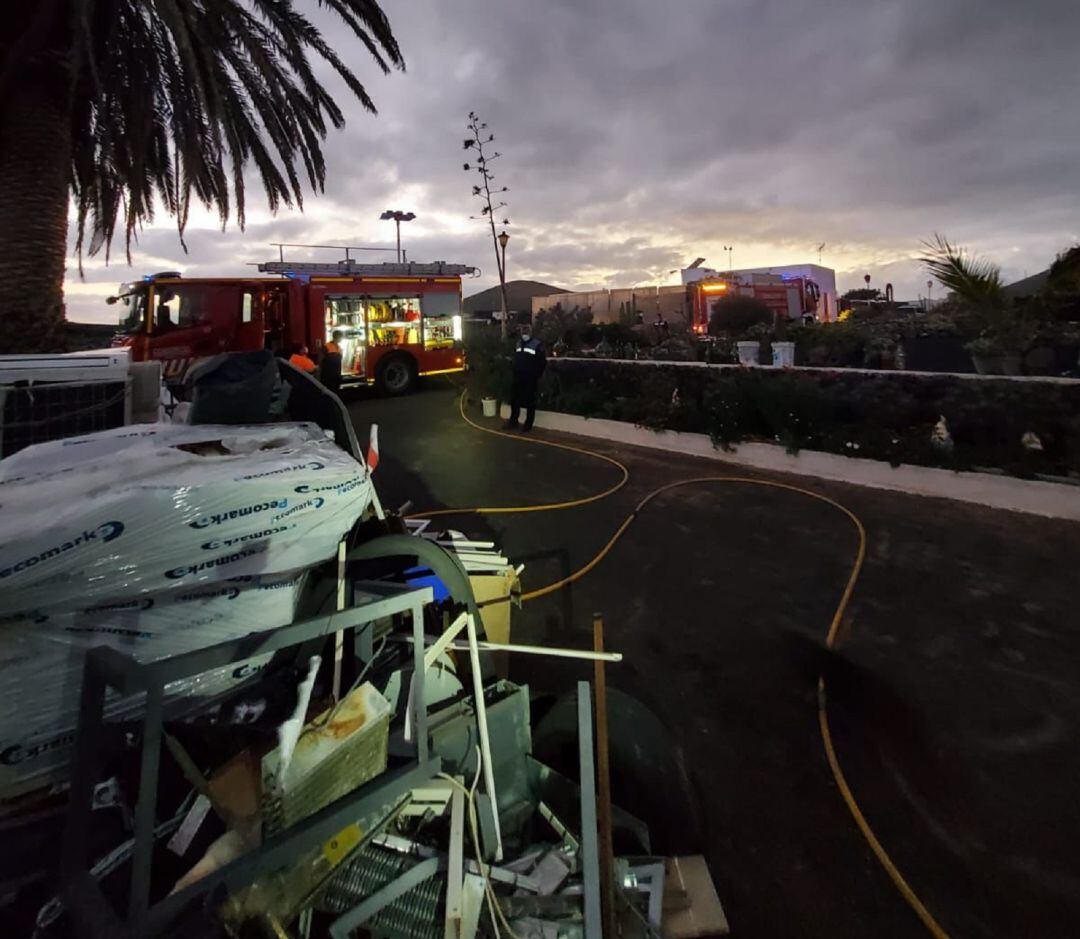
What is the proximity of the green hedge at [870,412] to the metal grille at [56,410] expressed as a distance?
21.6 feet

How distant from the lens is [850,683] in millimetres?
3223

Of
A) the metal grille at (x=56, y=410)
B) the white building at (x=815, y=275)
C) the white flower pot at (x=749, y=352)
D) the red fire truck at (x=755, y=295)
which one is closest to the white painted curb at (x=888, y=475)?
the white flower pot at (x=749, y=352)

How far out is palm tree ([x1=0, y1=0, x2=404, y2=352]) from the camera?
5883 mm

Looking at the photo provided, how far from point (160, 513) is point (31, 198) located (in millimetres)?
6694

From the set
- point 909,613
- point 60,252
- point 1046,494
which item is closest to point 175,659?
point 909,613

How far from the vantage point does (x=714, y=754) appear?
2.76 m

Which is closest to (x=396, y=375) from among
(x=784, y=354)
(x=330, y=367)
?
(x=330, y=367)

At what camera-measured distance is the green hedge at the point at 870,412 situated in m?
5.72

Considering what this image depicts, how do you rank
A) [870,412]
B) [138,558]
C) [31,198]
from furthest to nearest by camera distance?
[870,412] < [31,198] < [138,558]

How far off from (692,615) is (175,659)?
11.1ft

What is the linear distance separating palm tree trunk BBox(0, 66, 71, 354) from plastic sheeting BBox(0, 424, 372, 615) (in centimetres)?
537

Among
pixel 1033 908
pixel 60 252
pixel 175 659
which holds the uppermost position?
pixel 60 252

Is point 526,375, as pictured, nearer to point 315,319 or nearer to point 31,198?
point 315,319

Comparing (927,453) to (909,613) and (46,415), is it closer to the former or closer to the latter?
(909,613)
